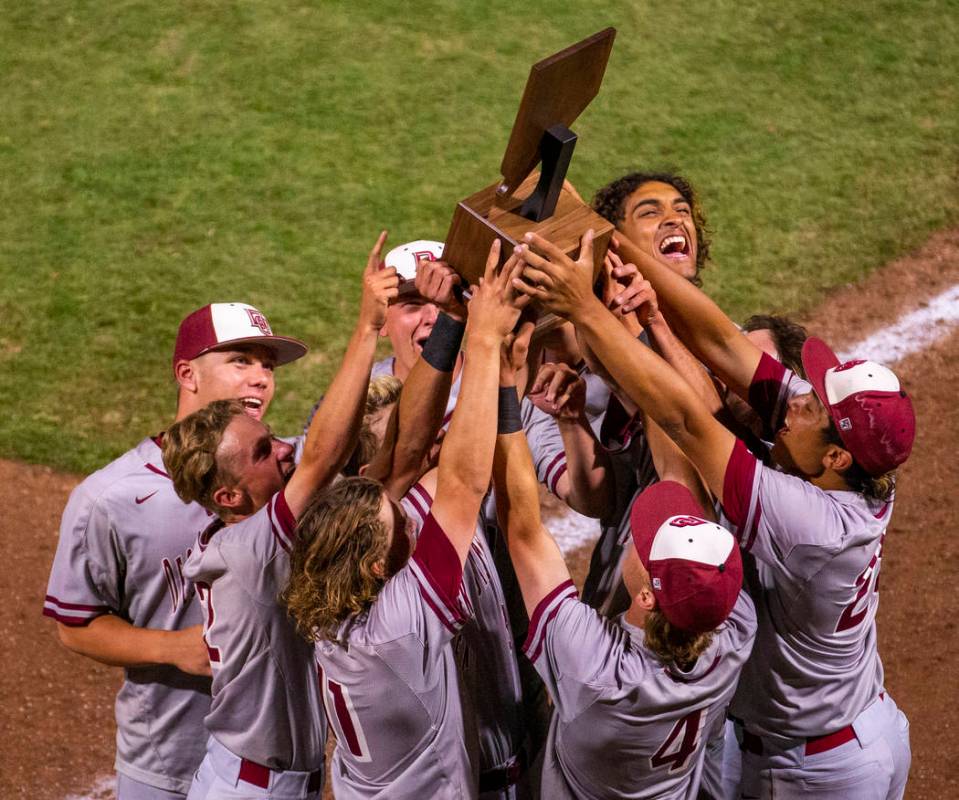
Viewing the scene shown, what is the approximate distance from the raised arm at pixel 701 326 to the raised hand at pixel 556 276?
1.23 feet

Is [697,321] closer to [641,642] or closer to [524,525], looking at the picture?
[524,525]

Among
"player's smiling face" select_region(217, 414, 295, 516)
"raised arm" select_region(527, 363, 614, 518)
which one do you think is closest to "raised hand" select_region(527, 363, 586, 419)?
"raised arm" select_region(527, 363, 614, 518)

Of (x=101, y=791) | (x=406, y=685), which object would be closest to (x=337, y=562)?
(x=406, y=685)

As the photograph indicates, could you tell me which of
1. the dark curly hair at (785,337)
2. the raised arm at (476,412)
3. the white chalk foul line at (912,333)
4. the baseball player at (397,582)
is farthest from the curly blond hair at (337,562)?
the white chalk foul line at (912,333)

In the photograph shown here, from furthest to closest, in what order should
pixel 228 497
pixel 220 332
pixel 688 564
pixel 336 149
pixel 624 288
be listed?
1. pixel 336 149
2. pixel 220 332
3. pixel 228 497
4. pixel 624 288
5. pixel 688 564

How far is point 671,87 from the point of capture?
8.43 m

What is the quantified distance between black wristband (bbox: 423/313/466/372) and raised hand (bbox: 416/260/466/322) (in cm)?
2

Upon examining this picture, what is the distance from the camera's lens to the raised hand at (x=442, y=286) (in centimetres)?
311

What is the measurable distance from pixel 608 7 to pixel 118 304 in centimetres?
428

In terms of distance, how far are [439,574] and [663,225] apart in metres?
1.65

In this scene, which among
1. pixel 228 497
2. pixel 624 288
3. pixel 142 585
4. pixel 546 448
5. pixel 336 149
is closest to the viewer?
pixel 624 288

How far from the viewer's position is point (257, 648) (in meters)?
3.23

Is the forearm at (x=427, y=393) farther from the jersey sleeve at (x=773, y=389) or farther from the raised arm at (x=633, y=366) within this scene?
the jersey sleeve at (x=773, y=389)

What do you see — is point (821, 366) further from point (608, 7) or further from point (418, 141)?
point (608, 7)
